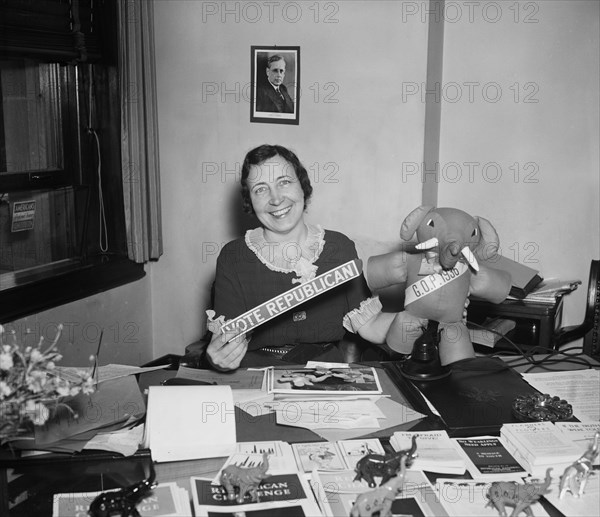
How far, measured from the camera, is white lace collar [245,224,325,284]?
226 centimetres

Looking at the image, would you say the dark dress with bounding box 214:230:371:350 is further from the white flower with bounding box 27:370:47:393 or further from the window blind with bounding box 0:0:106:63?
the window blind with bounding box 0:0:106:63

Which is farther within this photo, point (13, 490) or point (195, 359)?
point (195, 359)

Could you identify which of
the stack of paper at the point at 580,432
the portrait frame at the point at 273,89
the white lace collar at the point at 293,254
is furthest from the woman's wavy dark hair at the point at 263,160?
the portrait frame at the point at 273,89

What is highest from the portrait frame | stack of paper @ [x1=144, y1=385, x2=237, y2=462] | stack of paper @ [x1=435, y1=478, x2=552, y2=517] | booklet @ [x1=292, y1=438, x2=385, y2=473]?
the portrait frame

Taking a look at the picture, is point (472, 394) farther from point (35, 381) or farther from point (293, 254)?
point (35, 381)

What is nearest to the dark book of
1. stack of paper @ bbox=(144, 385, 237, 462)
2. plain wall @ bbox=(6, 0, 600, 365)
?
stack of paper @ bbox=(144, 385, 237, 462)

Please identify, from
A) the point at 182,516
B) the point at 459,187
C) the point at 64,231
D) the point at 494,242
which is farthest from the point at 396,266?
the point at 64,231

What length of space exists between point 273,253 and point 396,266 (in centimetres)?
48

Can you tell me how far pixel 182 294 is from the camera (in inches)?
154

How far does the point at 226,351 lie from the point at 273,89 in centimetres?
196

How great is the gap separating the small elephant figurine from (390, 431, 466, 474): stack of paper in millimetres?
474

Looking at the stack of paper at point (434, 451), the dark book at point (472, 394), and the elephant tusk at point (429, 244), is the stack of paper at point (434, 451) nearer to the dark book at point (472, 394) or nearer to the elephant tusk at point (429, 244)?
the dark book at point (472, 394)

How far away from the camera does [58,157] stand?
3387 millimetres

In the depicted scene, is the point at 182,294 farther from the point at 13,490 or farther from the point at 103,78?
the point at 13,490
